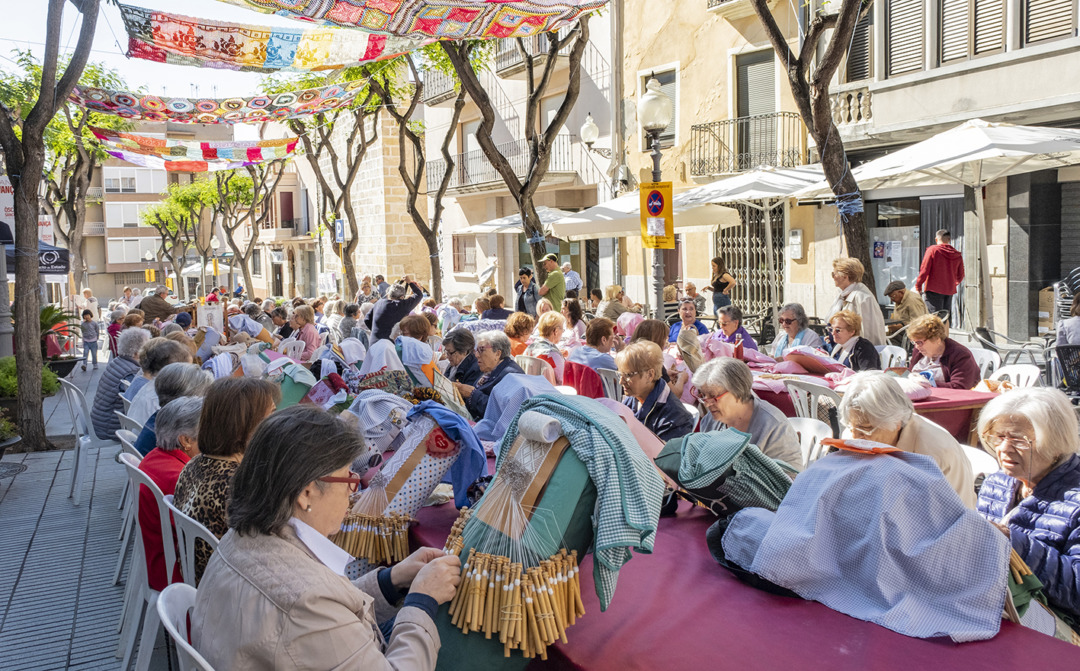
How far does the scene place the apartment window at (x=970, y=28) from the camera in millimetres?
13656

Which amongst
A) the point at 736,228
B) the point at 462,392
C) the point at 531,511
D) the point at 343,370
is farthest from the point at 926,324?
the point at 736,228

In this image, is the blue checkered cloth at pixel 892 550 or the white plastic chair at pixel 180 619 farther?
the blue checkered cloth at pixel 892 550

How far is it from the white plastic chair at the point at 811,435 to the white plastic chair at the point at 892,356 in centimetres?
297

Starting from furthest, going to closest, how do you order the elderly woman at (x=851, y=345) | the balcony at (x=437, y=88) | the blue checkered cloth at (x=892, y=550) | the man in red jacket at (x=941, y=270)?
the balcony at (x=437, y=88) → the man in red jacket at (x=941, y=270) → the elderly woman at (x=851, y=345) → the blue checkered cloth at (x=892, y=550)

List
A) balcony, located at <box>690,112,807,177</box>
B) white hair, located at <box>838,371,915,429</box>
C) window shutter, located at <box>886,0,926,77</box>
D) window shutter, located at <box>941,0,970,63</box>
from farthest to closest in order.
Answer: balcony, located at <box>690,112,807,177</box> → window shutter, located at <box>886,0,926,77</box> → window shutter, located at <box>941,0,970,63</box> → white hair, located at <box>838,371,915,429</box>

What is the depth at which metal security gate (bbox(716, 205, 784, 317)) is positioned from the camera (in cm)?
1816

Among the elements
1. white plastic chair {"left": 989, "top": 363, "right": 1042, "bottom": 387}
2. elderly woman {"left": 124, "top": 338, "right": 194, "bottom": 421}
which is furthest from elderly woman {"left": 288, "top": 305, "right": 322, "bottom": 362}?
white plastic chair {"left": 989, "top": 363, "right": 1042, "bottom": 387}

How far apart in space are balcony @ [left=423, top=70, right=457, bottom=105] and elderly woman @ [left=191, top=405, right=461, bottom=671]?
25.7 metres

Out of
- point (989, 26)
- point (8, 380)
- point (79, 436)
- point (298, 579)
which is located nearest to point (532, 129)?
point (8, 380)

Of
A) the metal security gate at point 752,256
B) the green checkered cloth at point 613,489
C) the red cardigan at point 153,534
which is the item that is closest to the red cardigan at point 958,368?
the green checkered cloth at point 613,489

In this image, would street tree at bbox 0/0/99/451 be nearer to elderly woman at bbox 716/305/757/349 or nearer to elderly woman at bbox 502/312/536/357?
elderly woman at bbox 502/312/536/357

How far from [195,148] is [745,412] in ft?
41.7

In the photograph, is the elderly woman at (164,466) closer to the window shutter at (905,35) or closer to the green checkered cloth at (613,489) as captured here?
the green checkered cloth at (613,489)

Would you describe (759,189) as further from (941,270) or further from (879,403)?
(879,403)
